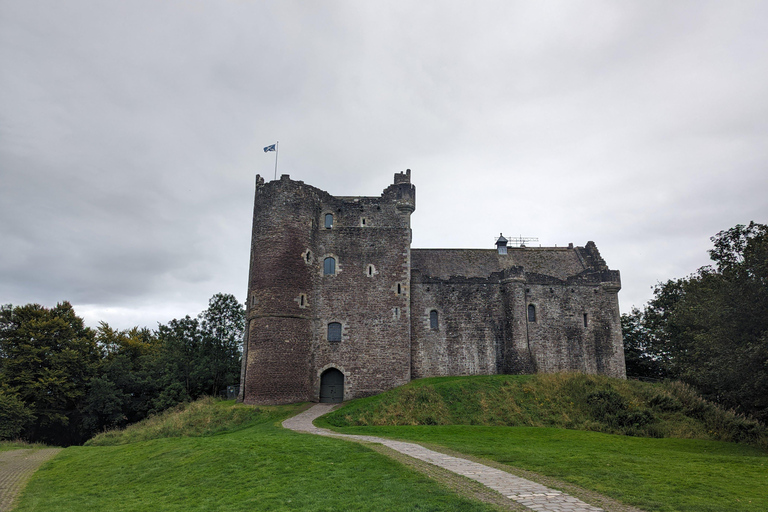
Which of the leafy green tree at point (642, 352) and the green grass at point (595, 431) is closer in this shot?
the green grass at point (595, 431)

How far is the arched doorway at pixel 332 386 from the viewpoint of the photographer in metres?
33.2

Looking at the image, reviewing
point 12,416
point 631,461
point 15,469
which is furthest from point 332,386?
point 12,416

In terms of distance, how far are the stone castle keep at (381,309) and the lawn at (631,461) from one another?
9.96 m

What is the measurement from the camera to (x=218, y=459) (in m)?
15.7

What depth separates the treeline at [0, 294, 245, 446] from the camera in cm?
3775

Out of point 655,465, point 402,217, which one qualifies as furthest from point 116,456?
point 402,217

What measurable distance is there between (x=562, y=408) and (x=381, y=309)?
1373 centimetres

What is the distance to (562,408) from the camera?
26.2 meters

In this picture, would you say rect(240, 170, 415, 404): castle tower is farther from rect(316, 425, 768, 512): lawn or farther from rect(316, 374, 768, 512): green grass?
rect(316, 425, 768, 512): lawn

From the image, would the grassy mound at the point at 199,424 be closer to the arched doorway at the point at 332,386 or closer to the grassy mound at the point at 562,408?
the grassy mound at the point at 562,408

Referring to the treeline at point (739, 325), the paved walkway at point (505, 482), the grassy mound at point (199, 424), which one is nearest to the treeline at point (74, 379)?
the grassy mound at point (199, 424)

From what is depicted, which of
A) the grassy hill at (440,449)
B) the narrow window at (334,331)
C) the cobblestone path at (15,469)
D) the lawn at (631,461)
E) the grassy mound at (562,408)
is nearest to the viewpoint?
the lawn at (631,461)

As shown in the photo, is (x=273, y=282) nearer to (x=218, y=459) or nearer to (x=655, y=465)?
(x=218, y=459)

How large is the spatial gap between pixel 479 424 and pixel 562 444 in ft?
21.3
